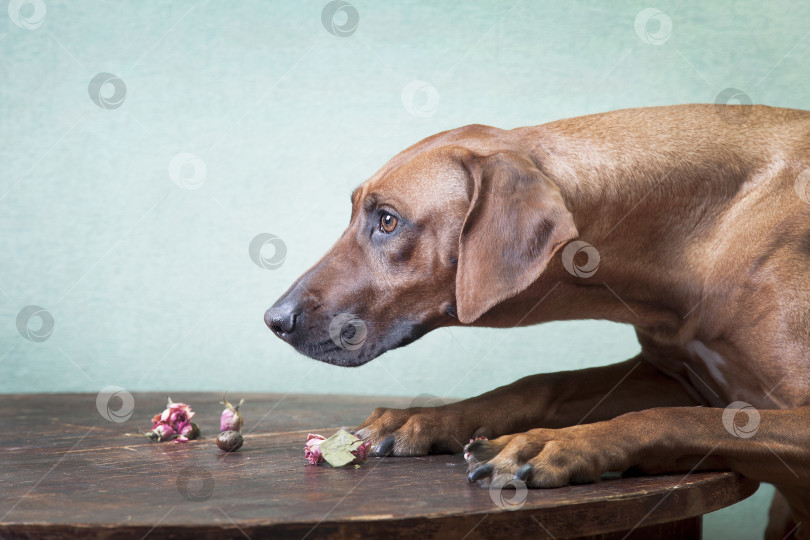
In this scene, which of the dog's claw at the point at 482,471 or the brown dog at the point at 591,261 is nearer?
the dog's claw at the point at 482,471

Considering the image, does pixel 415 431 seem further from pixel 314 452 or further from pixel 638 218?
pixel 638 218

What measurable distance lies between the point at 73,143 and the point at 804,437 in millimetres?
3214

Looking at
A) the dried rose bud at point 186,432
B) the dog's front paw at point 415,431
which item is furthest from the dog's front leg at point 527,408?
the dried rose bud at point 186,432

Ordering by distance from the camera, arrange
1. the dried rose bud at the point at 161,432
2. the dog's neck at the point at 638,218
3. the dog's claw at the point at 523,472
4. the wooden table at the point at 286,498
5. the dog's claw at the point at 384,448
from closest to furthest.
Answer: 1. the wooden table at the point at 286,498
2. the dog's claw at the point at 523,472
3. the dog's claw at the point at 384,448
4. the dog's neck at the point at 638,218
5. the dried rose bud at the point at 161,432

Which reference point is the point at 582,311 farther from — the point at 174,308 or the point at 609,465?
the point at 174,308

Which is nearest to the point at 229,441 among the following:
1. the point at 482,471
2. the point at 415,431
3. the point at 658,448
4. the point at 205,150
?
the point at 415,431

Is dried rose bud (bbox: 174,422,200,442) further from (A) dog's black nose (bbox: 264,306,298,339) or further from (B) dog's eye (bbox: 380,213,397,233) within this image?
(B) dog's eye (bbox: 380,213,397,233)

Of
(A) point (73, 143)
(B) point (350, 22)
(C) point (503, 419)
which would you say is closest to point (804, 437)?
(C) point (503, 419)

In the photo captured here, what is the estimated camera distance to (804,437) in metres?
1.41

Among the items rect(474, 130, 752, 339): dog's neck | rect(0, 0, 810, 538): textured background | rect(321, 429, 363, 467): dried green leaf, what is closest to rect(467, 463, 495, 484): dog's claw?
rect(321, 429, 363, 467): dried green leaf

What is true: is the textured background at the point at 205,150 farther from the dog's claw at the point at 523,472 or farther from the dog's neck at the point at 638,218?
the dog's claw at the point at 523,472

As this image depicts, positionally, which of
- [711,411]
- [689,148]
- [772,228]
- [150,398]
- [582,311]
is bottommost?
[150,398]

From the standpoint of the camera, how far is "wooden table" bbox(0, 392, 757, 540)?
1.01 metres

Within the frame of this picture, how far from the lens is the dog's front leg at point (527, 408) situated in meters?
1.62
